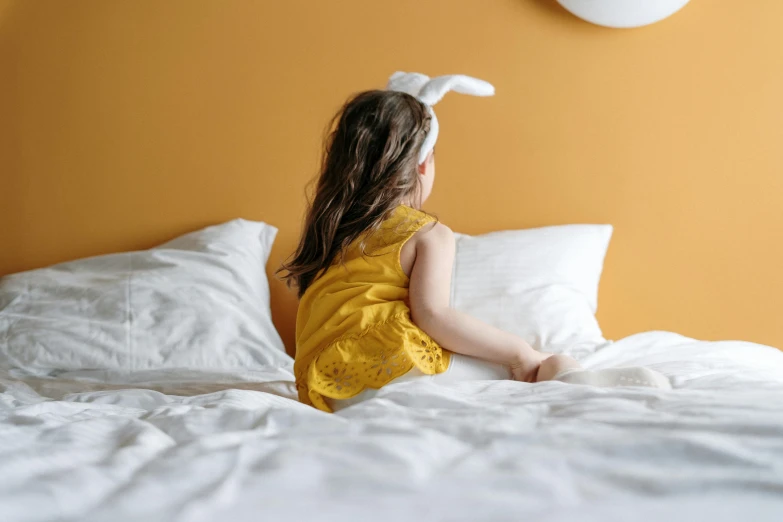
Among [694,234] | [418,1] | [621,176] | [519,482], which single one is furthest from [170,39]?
[519,482]

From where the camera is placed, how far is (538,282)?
1.95 metres

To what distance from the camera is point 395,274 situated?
151 centimetres

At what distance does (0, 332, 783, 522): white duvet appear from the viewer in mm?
611

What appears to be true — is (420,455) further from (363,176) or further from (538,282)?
(538,282)

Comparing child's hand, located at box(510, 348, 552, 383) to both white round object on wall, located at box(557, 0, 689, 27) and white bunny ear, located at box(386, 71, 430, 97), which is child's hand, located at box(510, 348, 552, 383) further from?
white round object on wall, located at box(557, 0, 689, 27)

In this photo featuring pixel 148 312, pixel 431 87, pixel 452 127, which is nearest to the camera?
pixel 431 87

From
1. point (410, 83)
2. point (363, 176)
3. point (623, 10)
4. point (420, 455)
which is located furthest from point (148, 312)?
point (623, 10)

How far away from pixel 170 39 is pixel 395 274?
1.28 metres

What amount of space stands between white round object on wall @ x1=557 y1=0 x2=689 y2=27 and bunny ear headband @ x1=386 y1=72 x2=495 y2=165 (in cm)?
53

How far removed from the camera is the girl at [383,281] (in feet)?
4.66

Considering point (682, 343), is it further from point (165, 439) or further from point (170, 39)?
→ point (170, 39)

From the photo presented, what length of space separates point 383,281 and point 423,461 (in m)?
0.82

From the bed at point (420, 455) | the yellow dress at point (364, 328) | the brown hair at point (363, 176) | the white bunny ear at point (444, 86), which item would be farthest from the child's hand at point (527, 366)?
the white bunny ear at point (444, 86)

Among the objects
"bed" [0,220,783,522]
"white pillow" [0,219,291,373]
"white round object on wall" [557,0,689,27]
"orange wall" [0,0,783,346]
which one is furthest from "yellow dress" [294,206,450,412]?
"white round object on wall" [557,0,689,27]
